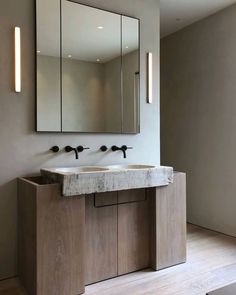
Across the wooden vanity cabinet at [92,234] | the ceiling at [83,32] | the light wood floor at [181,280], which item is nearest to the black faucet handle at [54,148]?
the wooden vanity cabinet at [92,234]

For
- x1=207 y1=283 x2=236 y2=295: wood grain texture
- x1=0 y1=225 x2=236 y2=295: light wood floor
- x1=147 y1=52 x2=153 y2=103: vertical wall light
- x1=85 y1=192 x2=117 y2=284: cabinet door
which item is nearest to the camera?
x1=207 y1=283 x2=236 y2=295: wood grain texture

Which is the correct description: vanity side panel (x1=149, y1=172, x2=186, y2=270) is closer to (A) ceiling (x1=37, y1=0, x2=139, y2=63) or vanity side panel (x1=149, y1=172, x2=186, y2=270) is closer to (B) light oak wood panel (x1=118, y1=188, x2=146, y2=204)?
(B) light oak wood panel (x1=118, y1=188, x2=146, y2=204)

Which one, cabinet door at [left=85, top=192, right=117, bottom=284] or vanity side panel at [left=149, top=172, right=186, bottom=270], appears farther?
vanity side panel at [left=149, top=172, right=186, bottom=270]

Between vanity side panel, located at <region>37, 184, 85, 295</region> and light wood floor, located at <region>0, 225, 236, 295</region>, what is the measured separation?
0.75 ft

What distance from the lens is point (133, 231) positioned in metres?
2.74

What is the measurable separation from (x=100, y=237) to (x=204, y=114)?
7.64ft

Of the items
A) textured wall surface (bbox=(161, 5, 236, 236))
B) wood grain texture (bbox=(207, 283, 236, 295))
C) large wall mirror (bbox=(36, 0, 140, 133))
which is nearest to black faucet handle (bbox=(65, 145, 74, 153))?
large wall mirror (bbox=(36, 0, 140, 133))

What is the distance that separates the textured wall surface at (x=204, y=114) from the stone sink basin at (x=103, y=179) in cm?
136

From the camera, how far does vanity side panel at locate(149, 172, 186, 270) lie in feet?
9.02

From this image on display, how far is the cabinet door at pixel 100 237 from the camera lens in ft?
8.23

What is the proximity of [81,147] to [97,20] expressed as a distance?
4.31 ft

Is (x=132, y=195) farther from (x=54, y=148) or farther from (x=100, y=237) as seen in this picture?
(x=54, y=148)

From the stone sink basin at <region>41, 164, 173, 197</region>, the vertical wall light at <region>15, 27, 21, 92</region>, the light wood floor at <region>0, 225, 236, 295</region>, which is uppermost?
the vertical wall light at <region>15, 27, 21, 92</region>

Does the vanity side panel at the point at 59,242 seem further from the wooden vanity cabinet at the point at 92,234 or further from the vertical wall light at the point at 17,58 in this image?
the vertical wall light at the point at 17,58
